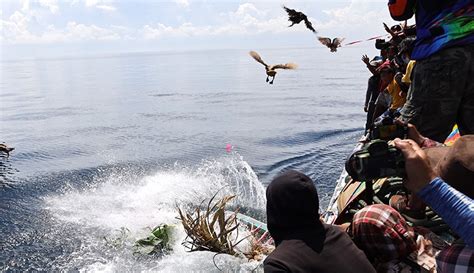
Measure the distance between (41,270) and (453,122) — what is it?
545 cm

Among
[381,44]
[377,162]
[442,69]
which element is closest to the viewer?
[377,162]

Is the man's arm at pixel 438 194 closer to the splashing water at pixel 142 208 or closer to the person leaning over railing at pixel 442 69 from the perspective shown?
the person leaning over railing at pixel 442 69

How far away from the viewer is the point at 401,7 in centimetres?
416

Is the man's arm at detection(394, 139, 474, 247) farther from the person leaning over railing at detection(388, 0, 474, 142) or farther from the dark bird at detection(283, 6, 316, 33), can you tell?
the dark bird at detection(283, 6, 316, 33)

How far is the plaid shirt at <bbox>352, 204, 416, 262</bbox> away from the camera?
2680mm

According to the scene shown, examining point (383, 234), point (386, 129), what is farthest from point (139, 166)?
point (383, 234)

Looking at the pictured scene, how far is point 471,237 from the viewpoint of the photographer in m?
1.95

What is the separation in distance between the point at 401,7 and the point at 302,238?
267 centimetres

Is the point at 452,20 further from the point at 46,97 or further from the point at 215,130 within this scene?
the point at 46,97

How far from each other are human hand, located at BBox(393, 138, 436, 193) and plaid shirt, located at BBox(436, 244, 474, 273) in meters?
0.38

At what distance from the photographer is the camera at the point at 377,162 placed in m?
2.25

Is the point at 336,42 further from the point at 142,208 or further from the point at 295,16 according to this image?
the point at 142,208

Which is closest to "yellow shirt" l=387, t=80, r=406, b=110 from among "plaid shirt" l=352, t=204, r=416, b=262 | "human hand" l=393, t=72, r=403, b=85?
"human hand" l=393, t=72, r=403, b=85

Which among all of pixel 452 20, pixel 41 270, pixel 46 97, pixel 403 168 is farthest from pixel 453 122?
pixel 46 97
